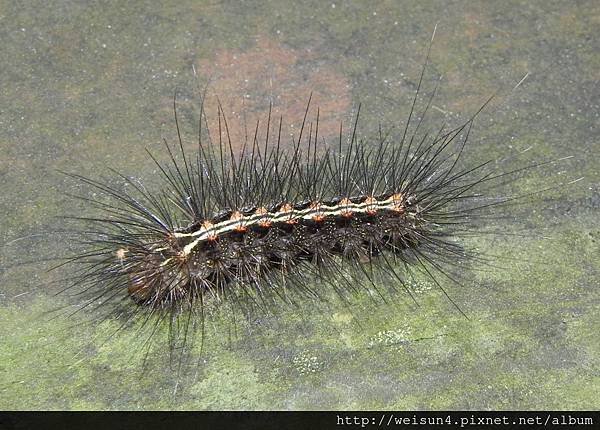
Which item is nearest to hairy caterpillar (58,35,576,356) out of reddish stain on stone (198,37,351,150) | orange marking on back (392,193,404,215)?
orange marking on back (392,193,404,215)

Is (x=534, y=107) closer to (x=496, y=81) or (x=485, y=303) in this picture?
(x=496, y=81)

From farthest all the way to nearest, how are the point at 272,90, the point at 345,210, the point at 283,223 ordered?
the point at 272,90, the point at 345,210, the point at 283,223

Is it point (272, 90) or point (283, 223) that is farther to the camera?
point (272, 90)

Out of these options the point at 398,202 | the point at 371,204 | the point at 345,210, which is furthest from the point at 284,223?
the point at 398,202

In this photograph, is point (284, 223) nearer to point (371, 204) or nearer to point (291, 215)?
point (291, 215)

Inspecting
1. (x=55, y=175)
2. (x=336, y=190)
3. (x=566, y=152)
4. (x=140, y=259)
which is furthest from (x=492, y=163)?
(x=55, y=175)

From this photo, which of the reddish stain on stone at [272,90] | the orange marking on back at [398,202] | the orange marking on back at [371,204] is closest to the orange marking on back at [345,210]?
the orange marking on back at [371,204]

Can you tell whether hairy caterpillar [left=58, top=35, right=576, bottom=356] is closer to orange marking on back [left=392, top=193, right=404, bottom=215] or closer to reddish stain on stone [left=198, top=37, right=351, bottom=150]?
orange marking on back [left=392, top=193, right=404, bottom=215]

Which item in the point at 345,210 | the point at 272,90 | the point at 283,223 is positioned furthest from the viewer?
the point at 272,90

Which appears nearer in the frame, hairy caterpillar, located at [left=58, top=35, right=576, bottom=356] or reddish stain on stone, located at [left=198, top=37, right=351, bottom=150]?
hairy caterpillar, located at [left=58, top=35, right=576, bottom=356]
